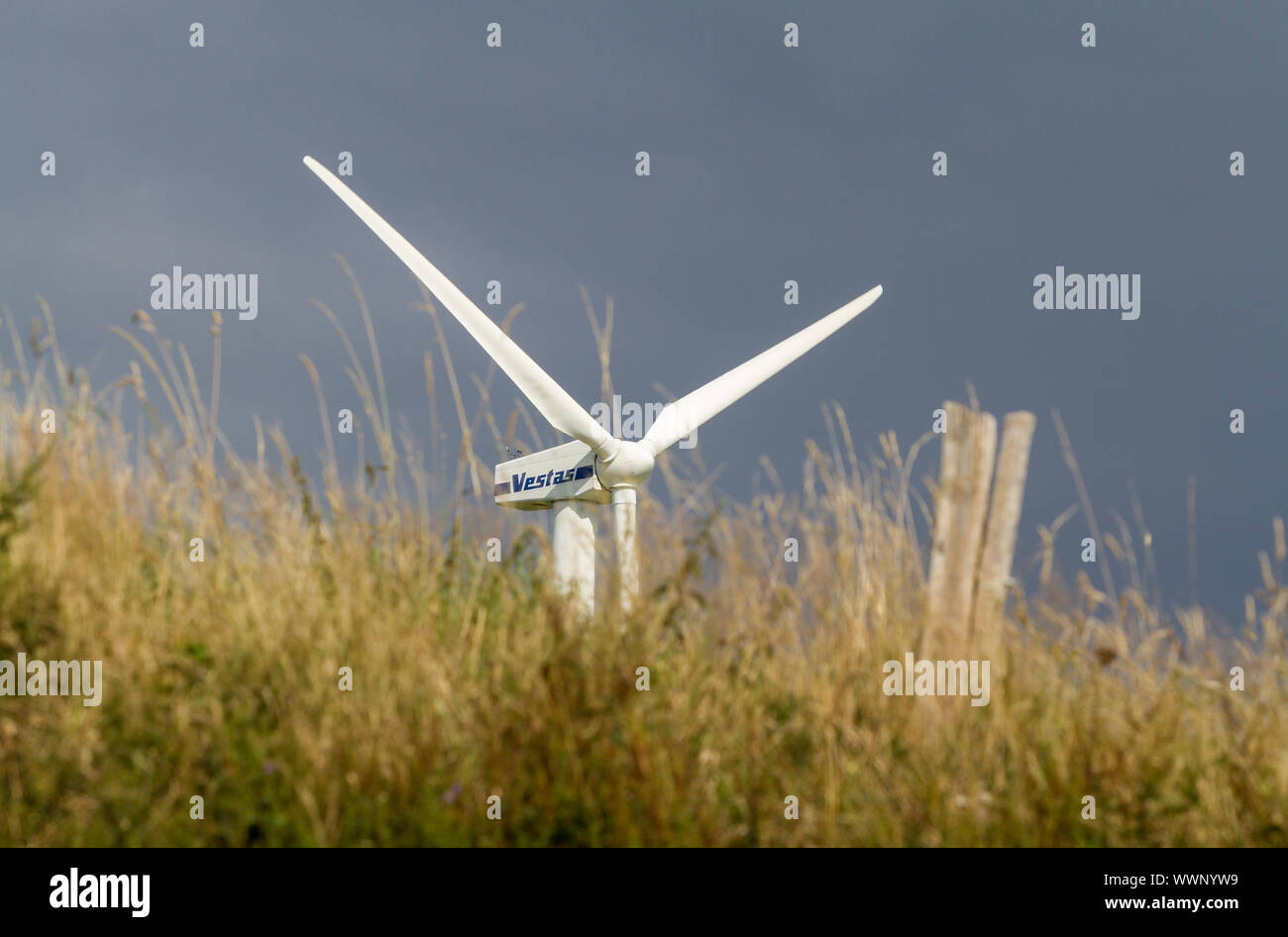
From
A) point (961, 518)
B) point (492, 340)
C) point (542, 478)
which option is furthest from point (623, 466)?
point (961, 518)

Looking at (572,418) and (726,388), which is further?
(726,388)

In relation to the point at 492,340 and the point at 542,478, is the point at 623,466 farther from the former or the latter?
the point at 492,340

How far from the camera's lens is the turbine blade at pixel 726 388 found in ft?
46.6

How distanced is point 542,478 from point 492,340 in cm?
212

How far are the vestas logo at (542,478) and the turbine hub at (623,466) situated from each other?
0.64 ft

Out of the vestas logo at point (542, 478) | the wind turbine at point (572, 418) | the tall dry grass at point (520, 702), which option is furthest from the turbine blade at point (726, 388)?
the tall dry grass at point (520, 702)

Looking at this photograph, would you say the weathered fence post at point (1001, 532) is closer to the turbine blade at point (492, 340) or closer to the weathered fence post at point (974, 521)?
the weathered fence post at point (974, 521)

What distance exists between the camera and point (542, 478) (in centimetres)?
1380

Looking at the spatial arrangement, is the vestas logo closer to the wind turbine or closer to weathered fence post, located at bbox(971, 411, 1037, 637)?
the wind turbine

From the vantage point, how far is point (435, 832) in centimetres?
474

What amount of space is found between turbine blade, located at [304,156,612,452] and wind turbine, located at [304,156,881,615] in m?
0.01
